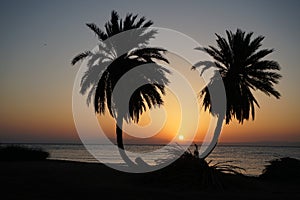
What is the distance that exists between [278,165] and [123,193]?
12014 millimetres

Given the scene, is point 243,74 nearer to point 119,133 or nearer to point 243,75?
point 243,75

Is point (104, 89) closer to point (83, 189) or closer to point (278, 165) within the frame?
point (278, 165)

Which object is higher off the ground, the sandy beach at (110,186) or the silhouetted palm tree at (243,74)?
the silhouetted palm tree at (243,74)

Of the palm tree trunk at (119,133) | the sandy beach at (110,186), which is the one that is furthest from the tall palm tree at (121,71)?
the sandy beach at (110,186)

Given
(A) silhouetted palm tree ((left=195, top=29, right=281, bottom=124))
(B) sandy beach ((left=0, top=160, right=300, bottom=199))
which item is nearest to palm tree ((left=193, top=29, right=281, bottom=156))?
(A) silhouetted palm tree ((left=195, top=29, right=281, bottom=124))

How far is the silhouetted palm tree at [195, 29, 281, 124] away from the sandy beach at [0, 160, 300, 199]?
468 inches

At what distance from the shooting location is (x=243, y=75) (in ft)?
90.0

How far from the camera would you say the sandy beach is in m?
11.1

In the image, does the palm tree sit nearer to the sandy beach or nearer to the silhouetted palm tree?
the silhouetted palm tree

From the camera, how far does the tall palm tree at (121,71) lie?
25.0 meters

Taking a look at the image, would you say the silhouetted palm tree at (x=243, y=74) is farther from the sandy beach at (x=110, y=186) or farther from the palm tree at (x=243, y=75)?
the sandy beach at (x=110, y=186)

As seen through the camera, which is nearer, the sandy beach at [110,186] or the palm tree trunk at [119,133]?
the sandy beach at [110,186]

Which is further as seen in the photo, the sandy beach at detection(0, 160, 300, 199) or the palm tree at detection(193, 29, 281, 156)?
the palm tree at detection(193, 29, 281, 156)

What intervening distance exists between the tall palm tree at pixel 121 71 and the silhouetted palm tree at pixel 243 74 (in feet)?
16.2
